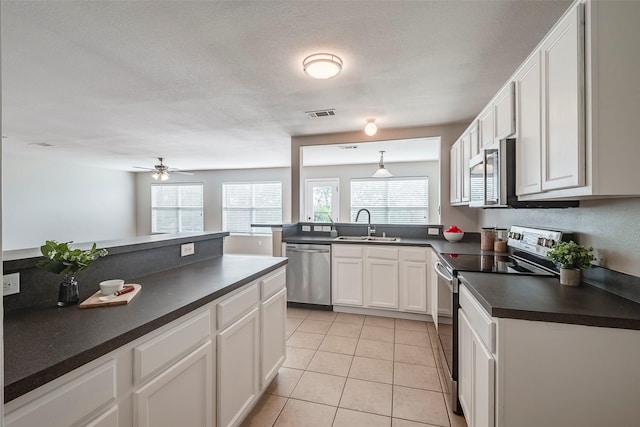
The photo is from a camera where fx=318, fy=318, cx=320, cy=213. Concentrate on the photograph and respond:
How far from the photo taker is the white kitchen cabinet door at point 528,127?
168cm

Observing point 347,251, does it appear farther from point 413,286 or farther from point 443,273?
point 443,273

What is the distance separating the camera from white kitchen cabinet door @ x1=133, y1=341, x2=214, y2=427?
1184 millimetres

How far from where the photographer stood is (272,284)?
2.16m

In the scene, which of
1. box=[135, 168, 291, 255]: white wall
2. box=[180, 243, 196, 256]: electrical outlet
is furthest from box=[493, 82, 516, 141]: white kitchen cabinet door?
box=[135, 168, 291, 255]: white wall

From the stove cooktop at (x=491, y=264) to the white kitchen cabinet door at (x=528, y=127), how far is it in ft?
1.67

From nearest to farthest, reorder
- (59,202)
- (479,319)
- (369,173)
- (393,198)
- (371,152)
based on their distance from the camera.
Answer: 1. (479,319)
2. (371,152)
3. (59,202)
4. (393,198)
5. (369,173)

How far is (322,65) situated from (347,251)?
7.00 feet

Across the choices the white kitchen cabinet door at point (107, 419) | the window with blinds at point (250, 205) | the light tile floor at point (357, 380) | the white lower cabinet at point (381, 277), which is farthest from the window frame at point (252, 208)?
the white kitchen cabinet door at point (107, 419)

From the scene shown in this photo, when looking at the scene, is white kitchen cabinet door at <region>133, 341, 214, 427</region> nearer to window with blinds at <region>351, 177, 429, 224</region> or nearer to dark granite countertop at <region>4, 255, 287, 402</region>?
dark granite countertop at <region>4, 255, 287, 402</region>

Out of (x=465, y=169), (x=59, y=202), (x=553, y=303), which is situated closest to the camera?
(x=553, y=303)

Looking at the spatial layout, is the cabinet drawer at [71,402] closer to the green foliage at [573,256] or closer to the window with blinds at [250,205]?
the green foliage at [573,256]

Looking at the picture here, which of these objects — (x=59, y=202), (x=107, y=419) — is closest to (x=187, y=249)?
(x=107, y=419)

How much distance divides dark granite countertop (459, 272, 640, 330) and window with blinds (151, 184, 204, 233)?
7.61m

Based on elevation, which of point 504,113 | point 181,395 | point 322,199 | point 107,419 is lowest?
point 181,395
